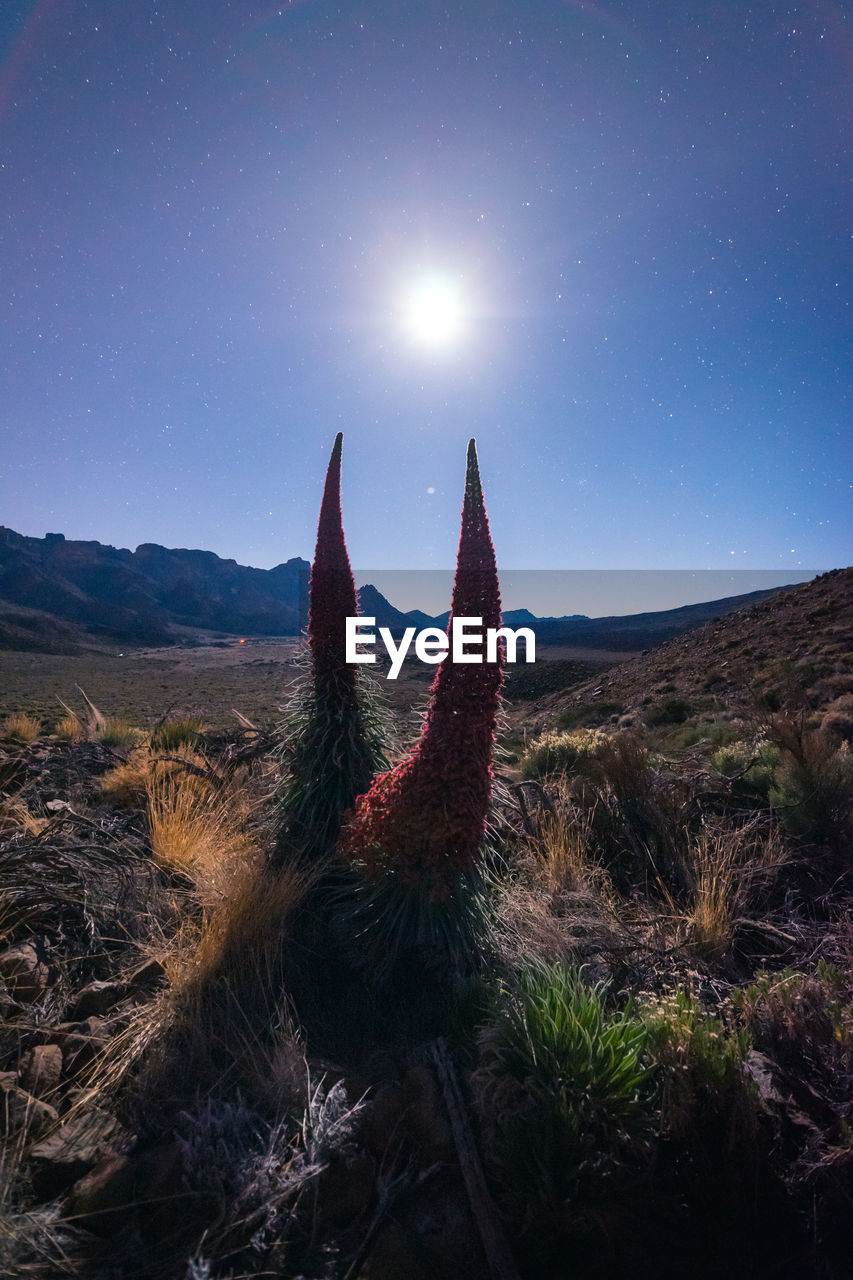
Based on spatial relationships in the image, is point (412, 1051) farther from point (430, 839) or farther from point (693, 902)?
point (693, 902)

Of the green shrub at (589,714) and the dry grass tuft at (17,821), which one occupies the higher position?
the dry grass tuft at (17,821)

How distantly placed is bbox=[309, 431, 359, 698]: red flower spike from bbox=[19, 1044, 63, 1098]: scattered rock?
218cm

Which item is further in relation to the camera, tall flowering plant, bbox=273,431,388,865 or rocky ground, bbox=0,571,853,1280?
tall flowering plant, bbox=273,431,388,865

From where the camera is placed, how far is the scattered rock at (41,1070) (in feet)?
7.00

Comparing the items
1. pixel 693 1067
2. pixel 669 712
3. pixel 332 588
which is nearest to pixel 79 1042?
pixel 693 1067

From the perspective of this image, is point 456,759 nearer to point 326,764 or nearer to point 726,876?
point 326,764

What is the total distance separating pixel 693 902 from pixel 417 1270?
8.46 ft

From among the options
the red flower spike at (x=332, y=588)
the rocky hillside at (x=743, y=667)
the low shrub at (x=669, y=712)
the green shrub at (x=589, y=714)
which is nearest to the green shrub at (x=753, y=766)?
the rocky hillside at (x=743, y=667)

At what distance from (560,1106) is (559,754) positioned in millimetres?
6138

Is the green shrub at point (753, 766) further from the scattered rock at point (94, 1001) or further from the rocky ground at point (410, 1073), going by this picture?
the scattered rock at point (94, 1001)

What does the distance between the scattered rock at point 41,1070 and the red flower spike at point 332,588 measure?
2178 millimetres

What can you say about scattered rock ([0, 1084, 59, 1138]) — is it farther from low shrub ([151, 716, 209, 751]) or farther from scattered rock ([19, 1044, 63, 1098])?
low shrub ([151, 716, 209, 751])

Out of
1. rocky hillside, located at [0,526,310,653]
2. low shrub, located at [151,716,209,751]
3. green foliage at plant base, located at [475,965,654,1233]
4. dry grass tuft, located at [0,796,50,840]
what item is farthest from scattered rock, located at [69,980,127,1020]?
rocky hillside, located at [0,526,310,653]

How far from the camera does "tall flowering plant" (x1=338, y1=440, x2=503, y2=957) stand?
8.93 feet
